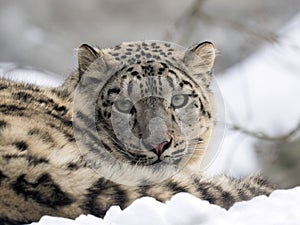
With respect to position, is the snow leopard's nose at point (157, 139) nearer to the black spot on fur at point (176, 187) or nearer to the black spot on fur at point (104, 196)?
the black spot on fur at point (176, 187)

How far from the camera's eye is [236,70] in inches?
356

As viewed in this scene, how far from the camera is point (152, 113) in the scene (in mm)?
3939

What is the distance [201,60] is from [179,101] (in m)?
0.41

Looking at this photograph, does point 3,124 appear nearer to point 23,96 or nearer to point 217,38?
point 23,96

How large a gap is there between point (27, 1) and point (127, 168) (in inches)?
326

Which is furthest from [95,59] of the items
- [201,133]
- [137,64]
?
[201,133]

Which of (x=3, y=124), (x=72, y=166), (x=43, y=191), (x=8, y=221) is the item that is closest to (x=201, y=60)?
(x=3, y=124)

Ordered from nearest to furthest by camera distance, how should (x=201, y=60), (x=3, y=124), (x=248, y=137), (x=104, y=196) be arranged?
(x=104, y=196)
(x=3, y=124)
(x=201, y=60)
(x=248, y=137)

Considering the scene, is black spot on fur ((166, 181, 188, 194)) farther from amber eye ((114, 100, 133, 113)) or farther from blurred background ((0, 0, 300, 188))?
blurred background ((0, 0, 300, 188))

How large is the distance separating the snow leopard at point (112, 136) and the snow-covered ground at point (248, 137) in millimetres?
175

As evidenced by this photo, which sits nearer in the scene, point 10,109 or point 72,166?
point 72,166

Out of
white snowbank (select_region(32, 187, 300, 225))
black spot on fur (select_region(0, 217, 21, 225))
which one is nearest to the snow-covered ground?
white snowbank (select_region(32, 187, 300, 225))

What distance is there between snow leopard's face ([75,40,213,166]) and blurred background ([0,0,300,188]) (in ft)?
9.44

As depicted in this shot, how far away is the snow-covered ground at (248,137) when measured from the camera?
2869mm
